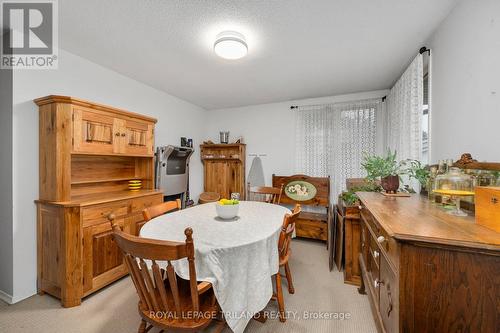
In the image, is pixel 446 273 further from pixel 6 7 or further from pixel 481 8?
pixel 6 7

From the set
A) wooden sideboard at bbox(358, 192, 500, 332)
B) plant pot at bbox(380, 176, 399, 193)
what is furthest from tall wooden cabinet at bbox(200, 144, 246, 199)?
wooden sideboard at bbox(358, 192, 500, 332)

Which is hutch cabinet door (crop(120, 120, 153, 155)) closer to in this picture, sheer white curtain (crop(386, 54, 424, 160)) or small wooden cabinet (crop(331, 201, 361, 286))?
small wooden cabinet (crop(331, 201, 361, 286))

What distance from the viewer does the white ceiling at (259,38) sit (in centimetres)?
160

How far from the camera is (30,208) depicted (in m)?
2.01

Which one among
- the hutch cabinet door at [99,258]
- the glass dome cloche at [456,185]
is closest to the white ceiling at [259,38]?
the glass dome cloche at [456,185]

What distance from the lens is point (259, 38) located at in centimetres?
198

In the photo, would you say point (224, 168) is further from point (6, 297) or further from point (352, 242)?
point (6, 297)

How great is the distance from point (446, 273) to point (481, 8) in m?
1.67

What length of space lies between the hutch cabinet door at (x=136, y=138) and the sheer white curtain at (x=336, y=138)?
2.45 meters

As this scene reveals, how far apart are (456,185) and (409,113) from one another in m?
1.33

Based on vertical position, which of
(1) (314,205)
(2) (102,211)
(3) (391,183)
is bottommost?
(1) (314,205)

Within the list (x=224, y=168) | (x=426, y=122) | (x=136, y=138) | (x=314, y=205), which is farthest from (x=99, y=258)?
(x=426, y=122)

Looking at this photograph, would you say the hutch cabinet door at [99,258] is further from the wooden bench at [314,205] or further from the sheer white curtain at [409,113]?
the sheer white curtain at [409,113]

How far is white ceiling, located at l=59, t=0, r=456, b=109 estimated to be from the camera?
160 cm
